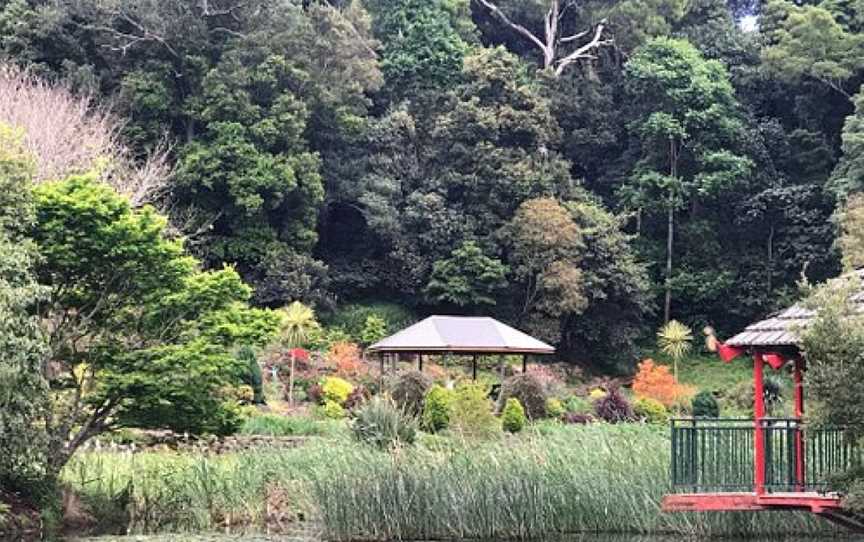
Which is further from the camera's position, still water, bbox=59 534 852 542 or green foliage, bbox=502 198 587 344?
green foliage, bbox=502 198 587 344

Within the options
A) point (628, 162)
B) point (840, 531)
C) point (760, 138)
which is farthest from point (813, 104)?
point (840, 531)

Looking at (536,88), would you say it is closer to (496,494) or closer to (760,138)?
(760,138)

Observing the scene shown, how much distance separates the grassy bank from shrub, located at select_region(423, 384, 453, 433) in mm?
5570

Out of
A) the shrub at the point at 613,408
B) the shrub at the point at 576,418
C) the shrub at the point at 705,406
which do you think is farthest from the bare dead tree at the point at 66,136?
the shrub at the point at 705,406

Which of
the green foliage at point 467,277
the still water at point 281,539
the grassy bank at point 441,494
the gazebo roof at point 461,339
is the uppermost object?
the green foliage at point 467,277

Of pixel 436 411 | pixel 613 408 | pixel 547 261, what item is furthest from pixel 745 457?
pixel 547 261

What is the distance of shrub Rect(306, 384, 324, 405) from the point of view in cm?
2847

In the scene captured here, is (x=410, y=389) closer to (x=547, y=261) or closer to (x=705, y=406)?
(x=705, y=406)

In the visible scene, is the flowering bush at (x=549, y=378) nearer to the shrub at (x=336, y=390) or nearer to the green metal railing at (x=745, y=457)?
the shrub at (x=336, y=390)

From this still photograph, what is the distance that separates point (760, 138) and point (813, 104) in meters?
2.14

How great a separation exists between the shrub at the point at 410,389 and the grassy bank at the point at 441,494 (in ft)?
23.5

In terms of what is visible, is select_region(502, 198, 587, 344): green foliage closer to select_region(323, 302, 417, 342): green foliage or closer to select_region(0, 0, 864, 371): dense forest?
select_region(0, 0, 864, 371): dense forest

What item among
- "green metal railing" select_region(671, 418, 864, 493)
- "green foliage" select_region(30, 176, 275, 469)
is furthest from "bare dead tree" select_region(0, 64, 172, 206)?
"green metal railing" select_region(671, 418, 864, 493)

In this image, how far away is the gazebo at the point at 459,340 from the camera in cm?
2644
